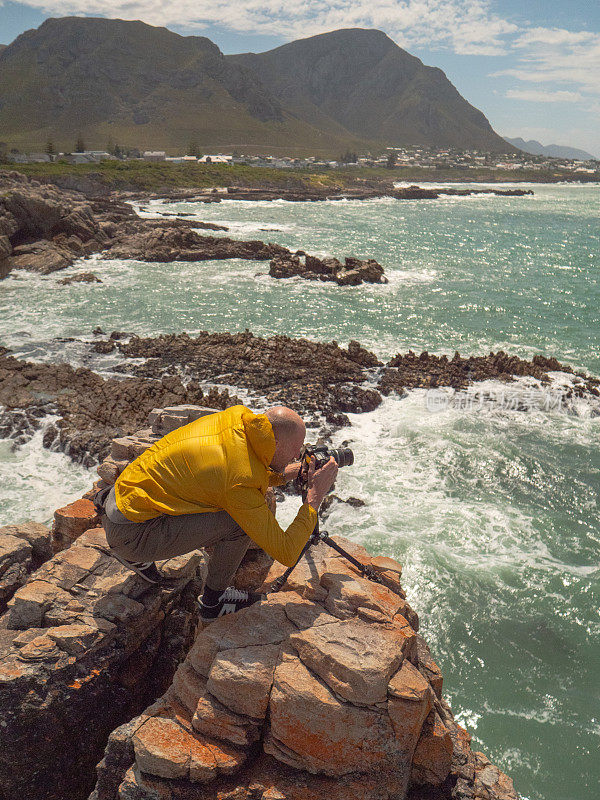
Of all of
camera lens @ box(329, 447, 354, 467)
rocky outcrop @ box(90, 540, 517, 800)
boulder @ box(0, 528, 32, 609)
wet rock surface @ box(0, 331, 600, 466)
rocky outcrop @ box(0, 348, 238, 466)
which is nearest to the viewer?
rocky outcrop @ box(90, 540, 517, 800)

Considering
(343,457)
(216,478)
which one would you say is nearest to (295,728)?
(216,478)

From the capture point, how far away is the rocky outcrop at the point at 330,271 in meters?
34.0

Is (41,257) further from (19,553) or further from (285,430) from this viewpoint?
(285,430)

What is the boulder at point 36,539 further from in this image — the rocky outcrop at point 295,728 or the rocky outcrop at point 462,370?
the rocky outcrop at point 462,370

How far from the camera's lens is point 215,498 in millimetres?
4250

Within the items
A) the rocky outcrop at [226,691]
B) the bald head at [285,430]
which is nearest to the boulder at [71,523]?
the rocky outcrop at [226,691]

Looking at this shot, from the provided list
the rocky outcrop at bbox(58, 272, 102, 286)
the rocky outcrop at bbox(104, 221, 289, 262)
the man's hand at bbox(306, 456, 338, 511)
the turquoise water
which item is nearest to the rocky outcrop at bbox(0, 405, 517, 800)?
the man's hand at bbox(306, 456, 338, 511)

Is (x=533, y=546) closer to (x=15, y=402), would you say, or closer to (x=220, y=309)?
(x=15, y=402)

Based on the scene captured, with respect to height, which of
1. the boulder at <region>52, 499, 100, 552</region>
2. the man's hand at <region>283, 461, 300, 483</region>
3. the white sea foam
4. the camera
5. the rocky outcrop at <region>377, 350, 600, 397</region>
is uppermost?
the camera

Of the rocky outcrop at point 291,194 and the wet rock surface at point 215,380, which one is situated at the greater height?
the rocky outcrop at point 291,194

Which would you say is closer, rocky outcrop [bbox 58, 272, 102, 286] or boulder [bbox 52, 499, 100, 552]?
boulder [bbox 52, 499, 100, 552]

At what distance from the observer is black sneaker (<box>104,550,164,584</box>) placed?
211 inches

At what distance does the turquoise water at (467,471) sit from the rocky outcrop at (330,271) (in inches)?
50.2

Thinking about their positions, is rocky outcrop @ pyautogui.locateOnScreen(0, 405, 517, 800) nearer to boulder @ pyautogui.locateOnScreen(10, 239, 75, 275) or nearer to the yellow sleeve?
the yellow sleeve
